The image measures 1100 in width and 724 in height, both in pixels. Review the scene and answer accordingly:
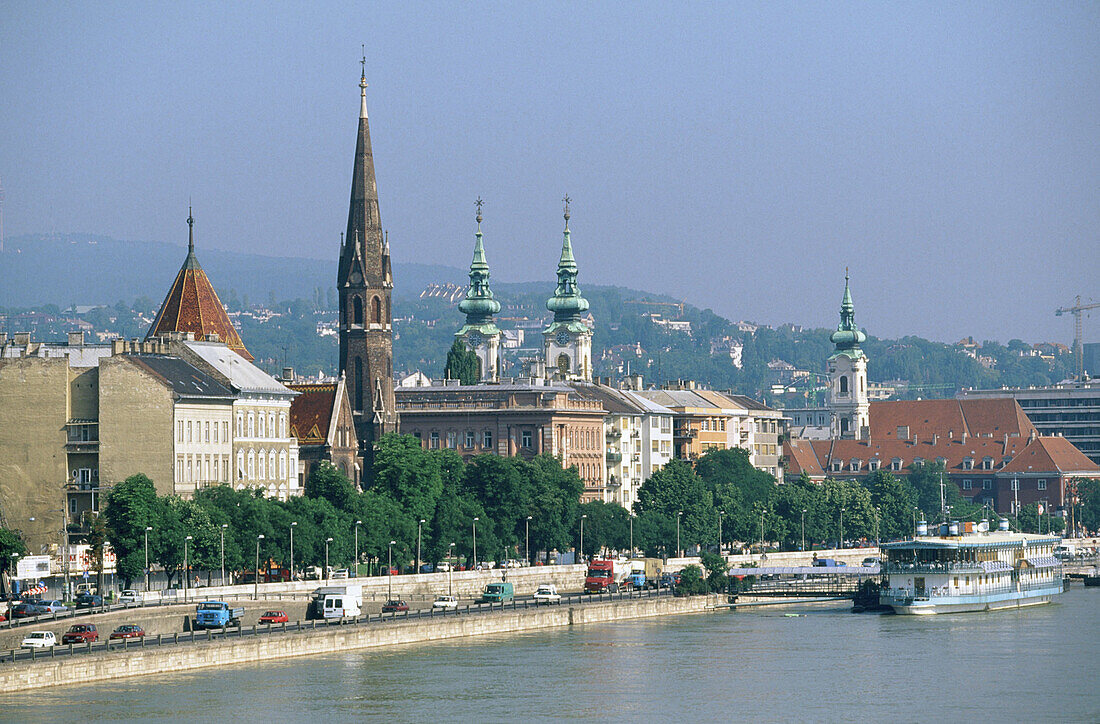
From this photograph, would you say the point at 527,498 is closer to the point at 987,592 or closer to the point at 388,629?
the point at 987,592

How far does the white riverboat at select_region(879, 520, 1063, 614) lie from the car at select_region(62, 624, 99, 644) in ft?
188

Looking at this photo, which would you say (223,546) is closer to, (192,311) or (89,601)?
(89,601)

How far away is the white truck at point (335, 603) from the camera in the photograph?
108 metres

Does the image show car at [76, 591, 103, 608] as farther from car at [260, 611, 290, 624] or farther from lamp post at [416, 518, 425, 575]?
lamp post at [416, 518, 425, 575]

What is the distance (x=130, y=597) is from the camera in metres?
102

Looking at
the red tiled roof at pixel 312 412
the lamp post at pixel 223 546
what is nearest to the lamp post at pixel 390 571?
the lamp post at pixel 223 546

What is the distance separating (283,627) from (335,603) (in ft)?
24.5

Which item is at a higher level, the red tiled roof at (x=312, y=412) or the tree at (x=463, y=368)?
the tree at (x=463, y=368)

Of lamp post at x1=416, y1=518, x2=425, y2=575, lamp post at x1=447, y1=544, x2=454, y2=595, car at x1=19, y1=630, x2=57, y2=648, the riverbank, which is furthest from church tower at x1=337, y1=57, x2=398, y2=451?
car at x1=19, y1=630, x2=57, y2=648

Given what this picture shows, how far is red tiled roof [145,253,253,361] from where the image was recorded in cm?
14912

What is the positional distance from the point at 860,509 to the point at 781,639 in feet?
281

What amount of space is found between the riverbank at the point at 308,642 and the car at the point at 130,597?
720cm

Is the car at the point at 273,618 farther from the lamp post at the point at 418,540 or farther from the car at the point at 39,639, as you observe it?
the lamp post at the point at 418,540

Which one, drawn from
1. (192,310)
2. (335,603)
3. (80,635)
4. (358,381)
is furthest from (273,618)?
(358,381)
